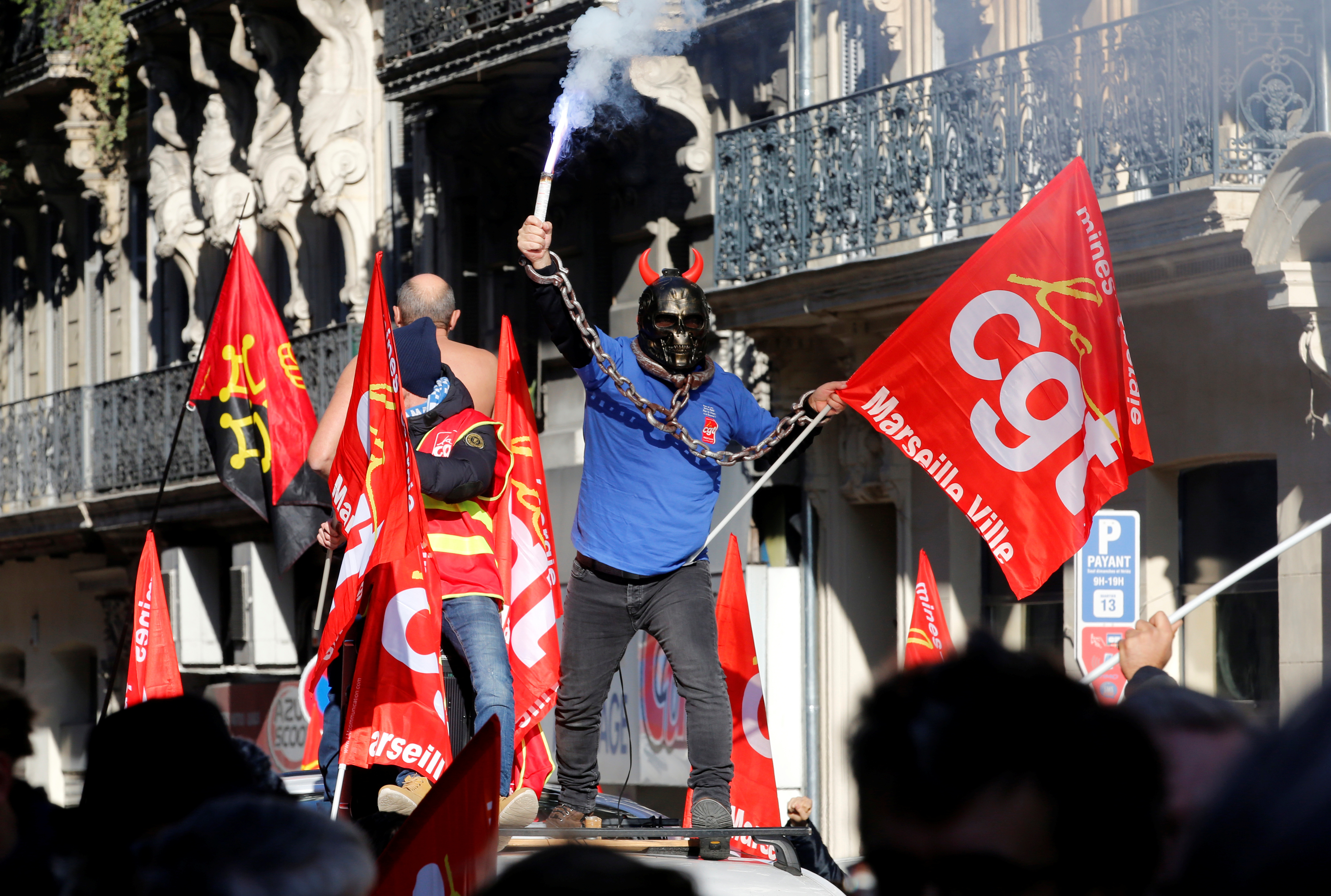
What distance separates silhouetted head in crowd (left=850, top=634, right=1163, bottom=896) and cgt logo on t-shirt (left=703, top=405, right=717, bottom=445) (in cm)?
478

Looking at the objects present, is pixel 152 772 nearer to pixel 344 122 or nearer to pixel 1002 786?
pixel 1002 786

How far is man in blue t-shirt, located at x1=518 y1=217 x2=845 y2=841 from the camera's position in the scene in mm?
6320

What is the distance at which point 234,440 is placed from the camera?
29.7 ft

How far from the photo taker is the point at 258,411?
9.13 metres

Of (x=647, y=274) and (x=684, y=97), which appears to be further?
(x=684, y=97)

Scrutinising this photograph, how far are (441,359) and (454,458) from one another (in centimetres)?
41

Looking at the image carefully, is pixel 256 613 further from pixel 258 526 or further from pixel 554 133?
pixel 554 133

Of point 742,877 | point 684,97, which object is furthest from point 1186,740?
point 684,97

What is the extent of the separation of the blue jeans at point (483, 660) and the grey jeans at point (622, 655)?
0.28 metres

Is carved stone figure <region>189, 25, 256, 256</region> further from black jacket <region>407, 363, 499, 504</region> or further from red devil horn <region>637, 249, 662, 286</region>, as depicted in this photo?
black jacket <region>407, 363, 499, 504</region>

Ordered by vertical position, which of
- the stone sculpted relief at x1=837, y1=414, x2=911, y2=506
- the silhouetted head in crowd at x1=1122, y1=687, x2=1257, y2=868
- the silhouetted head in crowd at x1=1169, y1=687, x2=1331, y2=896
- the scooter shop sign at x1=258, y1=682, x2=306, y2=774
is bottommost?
the scooter shop sign at x1=258, y1=682, x2=306, y2=774

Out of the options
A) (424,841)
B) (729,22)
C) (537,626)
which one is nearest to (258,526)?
(729,22)

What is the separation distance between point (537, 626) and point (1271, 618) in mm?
6141

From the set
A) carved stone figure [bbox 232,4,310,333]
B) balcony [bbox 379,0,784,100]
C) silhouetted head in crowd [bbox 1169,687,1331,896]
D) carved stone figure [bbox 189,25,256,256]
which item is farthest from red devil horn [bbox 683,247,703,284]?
carved stone figure [bbox 189,25,256,256]
